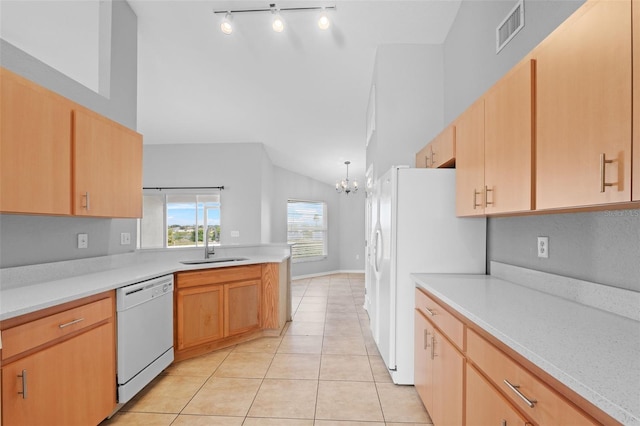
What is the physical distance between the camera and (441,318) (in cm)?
180

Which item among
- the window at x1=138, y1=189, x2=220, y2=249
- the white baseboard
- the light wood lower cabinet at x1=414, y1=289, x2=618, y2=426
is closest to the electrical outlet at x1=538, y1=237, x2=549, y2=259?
the light wood lower cabinet at x1=414, y1=289, x2=618, y2=426

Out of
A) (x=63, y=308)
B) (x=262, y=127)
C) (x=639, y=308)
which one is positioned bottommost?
(x=63, y=308)

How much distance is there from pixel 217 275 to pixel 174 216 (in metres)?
3.45

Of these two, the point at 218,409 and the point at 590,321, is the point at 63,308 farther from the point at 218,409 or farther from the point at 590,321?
the point at 590,321

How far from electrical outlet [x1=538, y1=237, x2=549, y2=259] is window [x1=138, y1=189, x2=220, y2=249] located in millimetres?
5271

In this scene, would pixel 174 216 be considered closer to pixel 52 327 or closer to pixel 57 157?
pixel 57 157

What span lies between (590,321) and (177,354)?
9.88ft

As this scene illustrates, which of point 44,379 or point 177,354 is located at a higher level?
point 44,379

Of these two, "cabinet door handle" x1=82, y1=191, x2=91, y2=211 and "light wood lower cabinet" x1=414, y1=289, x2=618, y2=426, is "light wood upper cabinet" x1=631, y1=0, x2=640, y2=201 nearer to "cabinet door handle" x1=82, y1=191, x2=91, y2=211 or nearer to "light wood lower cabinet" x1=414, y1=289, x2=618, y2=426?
"light wood lower cabinet" x1=414, y1=289, x2=618, y2=426

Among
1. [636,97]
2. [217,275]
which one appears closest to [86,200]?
[217,275]

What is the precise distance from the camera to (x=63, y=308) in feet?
5.49

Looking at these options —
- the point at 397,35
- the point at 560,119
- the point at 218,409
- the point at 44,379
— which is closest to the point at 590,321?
the point at 560,119

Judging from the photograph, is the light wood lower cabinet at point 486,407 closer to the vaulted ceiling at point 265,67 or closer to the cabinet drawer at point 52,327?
the cabinet drawer at point 52,327

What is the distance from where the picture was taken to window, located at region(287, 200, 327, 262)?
784 cm
